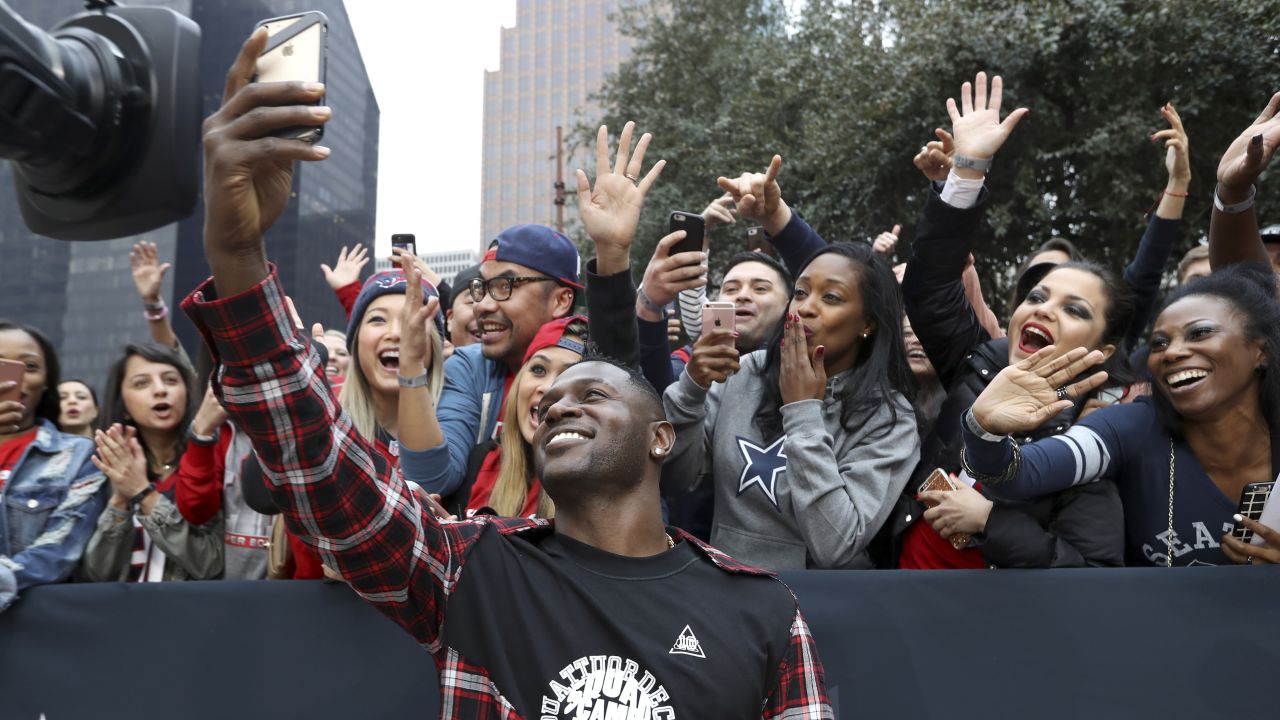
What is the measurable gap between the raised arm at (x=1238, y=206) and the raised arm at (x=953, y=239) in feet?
2.90

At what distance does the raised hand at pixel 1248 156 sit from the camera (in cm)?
388

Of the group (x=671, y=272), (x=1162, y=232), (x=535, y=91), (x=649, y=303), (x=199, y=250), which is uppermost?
(x=535, y=91)

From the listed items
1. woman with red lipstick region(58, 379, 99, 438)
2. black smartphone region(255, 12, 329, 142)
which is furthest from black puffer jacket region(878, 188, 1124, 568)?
woman with red lipstick region(58, 379, 99, 438)

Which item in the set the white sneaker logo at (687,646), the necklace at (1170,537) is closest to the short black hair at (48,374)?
the white sneaker logo at (687,646)

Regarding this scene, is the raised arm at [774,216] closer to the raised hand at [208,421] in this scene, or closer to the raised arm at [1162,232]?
the raised arm at [1162,232]

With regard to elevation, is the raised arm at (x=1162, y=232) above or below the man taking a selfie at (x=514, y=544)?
above

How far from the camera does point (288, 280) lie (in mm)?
46656

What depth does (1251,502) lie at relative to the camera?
3.01 meters

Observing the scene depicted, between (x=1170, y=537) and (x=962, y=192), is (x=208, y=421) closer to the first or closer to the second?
(x=962, y=192)

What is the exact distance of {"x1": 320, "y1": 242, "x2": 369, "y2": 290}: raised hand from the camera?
562 cm

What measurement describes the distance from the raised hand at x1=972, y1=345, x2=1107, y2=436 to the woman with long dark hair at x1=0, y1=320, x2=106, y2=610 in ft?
10.2

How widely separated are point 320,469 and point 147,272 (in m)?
3.99

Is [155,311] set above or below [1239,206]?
below

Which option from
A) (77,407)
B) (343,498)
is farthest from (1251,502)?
(77,407)
